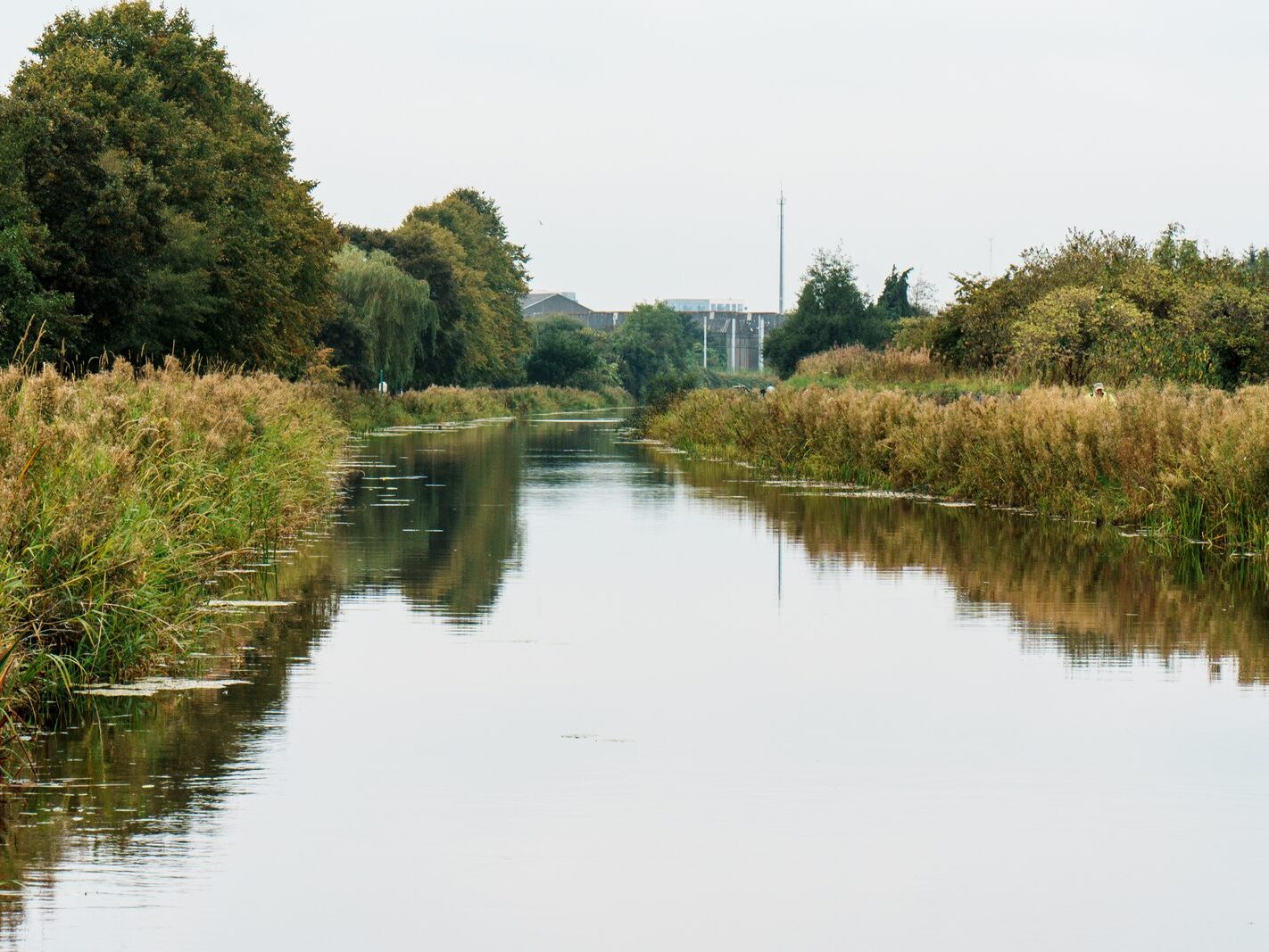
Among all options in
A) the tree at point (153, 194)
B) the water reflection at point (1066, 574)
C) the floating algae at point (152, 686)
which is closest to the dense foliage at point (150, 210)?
the tree at point (153, 194)

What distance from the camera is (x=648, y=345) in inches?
6368

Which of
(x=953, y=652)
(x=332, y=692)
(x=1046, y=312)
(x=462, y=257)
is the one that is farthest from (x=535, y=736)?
(x=462, y=257)

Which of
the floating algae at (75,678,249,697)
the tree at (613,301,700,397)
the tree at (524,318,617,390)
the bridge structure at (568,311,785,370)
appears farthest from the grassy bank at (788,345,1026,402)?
the bridge structure at (568,311,785,370)

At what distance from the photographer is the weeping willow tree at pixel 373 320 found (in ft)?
262

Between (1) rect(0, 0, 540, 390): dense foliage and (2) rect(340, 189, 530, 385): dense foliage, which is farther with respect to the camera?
(2) rect(340, 189, 530, 385): dense foliage

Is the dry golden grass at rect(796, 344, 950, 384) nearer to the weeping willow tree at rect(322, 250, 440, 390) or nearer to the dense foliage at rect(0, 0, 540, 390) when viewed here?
the dense foliage at rect(0, 0, 540, 390)

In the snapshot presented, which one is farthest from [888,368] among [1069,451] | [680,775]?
[680,775]

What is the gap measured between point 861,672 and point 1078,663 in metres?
1.58

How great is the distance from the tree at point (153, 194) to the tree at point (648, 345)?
99.8m

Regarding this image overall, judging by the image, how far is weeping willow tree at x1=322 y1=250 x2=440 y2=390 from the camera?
3142 inches

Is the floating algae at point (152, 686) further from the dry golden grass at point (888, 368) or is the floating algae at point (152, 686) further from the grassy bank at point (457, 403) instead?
the grassy bank at point (457, 403)

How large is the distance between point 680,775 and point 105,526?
415 cm

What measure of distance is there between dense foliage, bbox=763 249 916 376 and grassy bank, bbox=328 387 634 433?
1658cm

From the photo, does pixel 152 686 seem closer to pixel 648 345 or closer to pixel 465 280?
pixel 465 280
